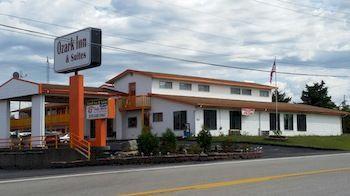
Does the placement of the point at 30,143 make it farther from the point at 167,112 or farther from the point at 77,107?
the point at 167,112

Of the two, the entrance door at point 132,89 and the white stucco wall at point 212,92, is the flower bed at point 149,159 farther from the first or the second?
the entrance door at point 132,89

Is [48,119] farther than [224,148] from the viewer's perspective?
Yes

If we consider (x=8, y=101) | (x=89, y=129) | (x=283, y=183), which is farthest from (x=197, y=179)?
(x=89, y=129)

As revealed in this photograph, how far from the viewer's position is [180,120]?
1778 inches

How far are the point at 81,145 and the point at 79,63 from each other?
4.97 metres

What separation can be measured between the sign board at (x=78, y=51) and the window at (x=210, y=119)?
1581cm

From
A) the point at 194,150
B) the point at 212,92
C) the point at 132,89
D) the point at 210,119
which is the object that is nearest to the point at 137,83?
the point at 132,89

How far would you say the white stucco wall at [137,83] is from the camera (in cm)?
4897

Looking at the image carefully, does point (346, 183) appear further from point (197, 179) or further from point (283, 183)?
point (197, 179)

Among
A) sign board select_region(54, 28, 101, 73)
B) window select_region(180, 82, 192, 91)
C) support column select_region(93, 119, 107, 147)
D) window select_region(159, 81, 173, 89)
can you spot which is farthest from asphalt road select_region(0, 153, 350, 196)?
window select_region(180, 82, 192, 91)

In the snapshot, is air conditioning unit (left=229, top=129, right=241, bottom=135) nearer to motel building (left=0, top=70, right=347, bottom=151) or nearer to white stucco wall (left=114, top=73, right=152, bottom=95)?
motel building (left=0, top=70, right=347, bottom=151)

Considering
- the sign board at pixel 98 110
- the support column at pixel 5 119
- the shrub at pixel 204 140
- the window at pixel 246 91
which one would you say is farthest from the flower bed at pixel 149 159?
the window at pixel 246 91

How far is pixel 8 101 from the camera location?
41688 mm

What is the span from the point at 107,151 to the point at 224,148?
644 cm
